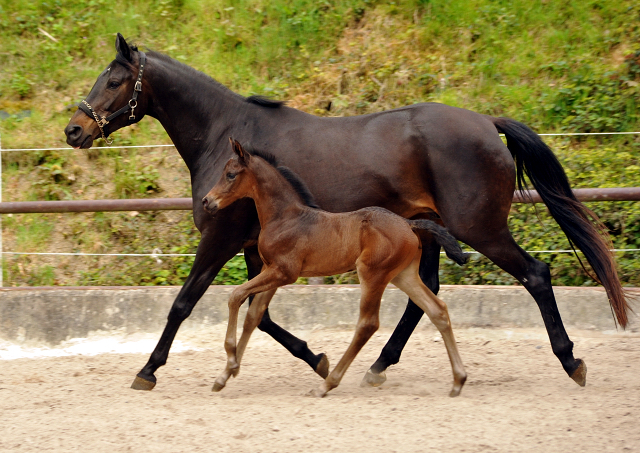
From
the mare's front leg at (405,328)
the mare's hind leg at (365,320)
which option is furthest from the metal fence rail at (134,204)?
the mare's hind leg at (365,320)

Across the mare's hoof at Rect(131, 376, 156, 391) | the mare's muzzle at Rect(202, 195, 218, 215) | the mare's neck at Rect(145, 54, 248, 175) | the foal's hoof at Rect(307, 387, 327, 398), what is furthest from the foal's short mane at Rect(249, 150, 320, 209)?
the mare's hoof at Rect(131, 376, 156, 391)

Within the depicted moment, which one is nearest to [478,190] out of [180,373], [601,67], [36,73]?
[180,373]

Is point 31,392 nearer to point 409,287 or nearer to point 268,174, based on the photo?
point 268,174

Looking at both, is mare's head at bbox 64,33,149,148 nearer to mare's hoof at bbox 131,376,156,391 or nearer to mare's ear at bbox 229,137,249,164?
mare's ear at bbox 229,137,249,164

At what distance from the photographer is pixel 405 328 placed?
4453 millimetres

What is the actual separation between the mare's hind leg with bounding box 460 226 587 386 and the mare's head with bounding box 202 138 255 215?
4.48 ft

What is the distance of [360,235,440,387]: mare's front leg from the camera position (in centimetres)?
429

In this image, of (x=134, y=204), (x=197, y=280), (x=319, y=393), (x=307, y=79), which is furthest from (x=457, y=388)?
(x=307, y=79)

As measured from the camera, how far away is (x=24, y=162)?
310 inches

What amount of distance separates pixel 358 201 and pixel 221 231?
0.86 m

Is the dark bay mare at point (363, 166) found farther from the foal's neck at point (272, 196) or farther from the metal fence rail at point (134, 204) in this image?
the metal fence rail at point (134, 204)

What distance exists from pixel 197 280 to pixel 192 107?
1.15m

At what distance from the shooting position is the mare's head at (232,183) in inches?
153

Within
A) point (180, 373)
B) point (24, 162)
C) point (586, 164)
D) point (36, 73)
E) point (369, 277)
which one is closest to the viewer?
point (369, 277)
